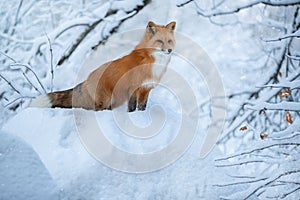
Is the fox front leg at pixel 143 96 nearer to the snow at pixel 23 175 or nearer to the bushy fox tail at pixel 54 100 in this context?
the bushy fox tail at pixel 54 100

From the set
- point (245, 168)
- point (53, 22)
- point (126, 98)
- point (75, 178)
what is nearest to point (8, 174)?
point (75, 178)

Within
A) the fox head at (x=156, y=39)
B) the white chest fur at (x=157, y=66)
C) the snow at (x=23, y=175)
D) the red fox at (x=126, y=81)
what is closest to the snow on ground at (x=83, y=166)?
the snow at (x=23, y=175)

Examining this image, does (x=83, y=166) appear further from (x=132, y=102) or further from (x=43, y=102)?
(x=132, y=102)

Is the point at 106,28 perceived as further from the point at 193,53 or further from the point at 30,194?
the point at 30,194

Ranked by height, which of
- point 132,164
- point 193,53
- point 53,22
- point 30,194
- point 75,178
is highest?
point 193,53

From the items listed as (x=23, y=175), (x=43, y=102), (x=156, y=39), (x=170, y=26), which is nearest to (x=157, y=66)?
(x=156, y=39)

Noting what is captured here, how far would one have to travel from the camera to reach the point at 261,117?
4590 millimetres

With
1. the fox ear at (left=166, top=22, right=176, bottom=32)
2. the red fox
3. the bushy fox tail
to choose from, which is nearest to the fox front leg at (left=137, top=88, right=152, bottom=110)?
the red fox

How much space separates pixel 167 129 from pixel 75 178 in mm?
792

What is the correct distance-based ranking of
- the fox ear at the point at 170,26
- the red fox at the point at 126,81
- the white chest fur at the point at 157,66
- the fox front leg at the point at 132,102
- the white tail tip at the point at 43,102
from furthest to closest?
the fox ear at the point at 170,26
the white chest fur at the point at 157,66
the fox front leg at the point at 132,102
the red fox at the point at 126,81
the white tail tip at the point at 43,102

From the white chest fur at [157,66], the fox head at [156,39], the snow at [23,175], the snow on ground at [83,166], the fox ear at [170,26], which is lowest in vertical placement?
the snow at [23,175]

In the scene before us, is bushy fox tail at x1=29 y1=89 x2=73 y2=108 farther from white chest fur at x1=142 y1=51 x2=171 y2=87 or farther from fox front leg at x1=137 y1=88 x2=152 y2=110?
white chest fur at x1=142 y1=51 x2=171 y2=87

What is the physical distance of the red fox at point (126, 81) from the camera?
289 cm

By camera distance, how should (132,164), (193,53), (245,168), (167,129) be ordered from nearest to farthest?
(132,164) → (167,129) → (245,168) → (193,53)
